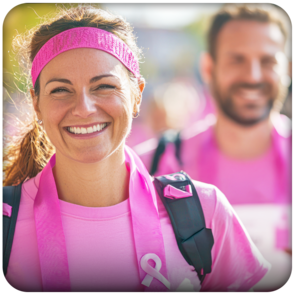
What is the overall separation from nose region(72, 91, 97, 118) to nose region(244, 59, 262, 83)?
1138mm

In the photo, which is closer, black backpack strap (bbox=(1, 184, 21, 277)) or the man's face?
black backpack strap (bbox=(1, 184, 21, 277))

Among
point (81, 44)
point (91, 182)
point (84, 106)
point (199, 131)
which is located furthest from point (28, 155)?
point (199, 131)

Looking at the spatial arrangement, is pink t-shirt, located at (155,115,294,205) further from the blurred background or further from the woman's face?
the woman's face

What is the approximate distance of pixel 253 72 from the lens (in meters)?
1.98

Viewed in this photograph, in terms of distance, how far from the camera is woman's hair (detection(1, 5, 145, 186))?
4.48 ft

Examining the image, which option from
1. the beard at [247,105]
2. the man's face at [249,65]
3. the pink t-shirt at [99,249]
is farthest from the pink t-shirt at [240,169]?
the pink t-shirt at [99,249]

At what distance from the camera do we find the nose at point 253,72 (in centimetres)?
197

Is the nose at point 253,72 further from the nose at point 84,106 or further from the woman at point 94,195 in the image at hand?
the nose at point 84,106

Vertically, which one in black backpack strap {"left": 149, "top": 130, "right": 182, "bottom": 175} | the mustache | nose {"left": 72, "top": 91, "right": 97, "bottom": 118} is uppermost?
the mustache

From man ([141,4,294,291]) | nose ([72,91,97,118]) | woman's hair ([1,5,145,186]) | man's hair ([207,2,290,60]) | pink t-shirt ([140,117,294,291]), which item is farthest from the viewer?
pink t-shirt ([140,117,294,291])

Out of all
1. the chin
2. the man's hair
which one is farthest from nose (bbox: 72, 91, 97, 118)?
the man's hair

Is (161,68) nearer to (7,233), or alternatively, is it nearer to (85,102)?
(85,102)

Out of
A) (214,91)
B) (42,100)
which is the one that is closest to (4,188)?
(42,100)

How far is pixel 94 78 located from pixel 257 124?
137 cm
